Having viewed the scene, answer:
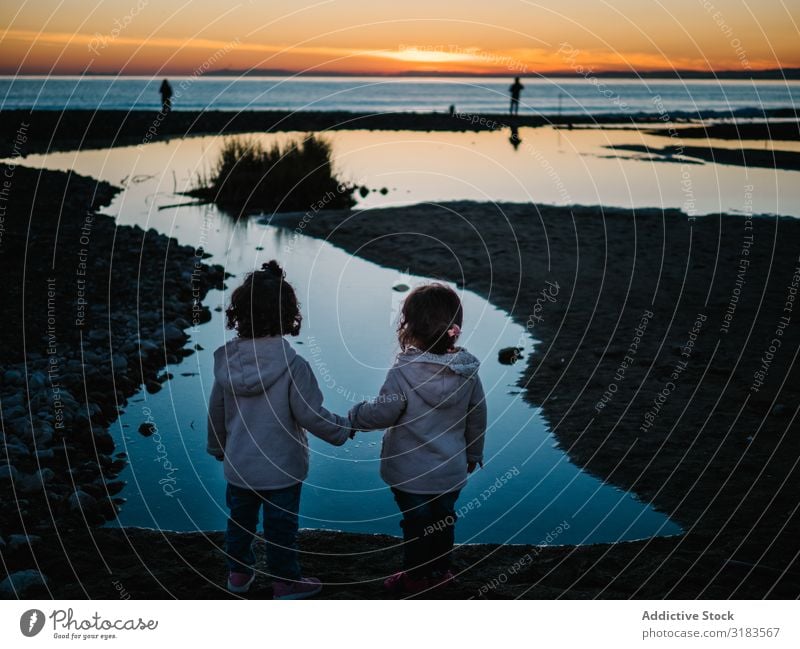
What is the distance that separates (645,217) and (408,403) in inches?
481

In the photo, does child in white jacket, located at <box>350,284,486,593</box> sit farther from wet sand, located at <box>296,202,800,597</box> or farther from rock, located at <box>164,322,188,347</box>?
rock, located at <box>164,322,188,347</box>

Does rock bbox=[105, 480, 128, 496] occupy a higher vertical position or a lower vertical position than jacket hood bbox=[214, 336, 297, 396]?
lower

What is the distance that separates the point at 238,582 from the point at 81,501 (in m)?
1.44

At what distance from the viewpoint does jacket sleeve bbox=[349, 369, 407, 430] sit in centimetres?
373

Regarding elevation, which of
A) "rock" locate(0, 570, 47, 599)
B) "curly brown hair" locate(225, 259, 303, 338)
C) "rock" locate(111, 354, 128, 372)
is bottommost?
"rock" locate(0, 570, 47, 599)

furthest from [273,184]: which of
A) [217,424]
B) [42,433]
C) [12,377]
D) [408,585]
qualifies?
[408,585]

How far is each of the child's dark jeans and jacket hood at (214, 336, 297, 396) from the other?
783 mm

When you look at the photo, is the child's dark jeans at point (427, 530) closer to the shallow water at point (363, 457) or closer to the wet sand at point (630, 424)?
the wet sand at point (630, 424)

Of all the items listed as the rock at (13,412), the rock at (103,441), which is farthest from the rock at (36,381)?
the rock at (103,441)

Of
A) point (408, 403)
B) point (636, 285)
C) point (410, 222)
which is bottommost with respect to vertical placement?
point (408, 403)

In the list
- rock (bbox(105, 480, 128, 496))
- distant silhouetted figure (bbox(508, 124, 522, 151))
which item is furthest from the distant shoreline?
rock (bbox(105, 480, 128, 496))

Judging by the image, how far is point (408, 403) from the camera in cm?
378
